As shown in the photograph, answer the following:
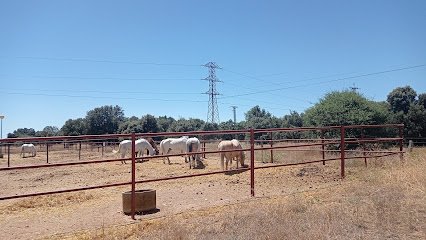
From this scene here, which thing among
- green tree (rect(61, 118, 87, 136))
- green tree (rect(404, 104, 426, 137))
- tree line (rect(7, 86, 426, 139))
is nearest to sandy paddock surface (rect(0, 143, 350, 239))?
tree line (rect(7, 86, 426, 139))

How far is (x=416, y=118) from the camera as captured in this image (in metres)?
47.9

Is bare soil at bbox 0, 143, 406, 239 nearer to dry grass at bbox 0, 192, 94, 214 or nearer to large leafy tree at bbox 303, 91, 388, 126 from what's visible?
dry grass at bbox 0, 192, 94, 214

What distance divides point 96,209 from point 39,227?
1.55 m

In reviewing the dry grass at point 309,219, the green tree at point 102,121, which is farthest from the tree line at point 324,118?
the dry grass at point 309,219

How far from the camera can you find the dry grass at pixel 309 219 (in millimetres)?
5469

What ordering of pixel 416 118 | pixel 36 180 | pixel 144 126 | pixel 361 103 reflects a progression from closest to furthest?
pixel 36 180 < pixel 361 103 < pixel 416 118 < pixel 144 126

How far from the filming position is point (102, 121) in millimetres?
90562

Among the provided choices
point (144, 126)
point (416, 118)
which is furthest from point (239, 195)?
point (144, 126)

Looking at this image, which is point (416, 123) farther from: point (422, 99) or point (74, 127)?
point (74, 127)

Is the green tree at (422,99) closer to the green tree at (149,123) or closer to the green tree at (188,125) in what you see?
the green tree at (188,125)

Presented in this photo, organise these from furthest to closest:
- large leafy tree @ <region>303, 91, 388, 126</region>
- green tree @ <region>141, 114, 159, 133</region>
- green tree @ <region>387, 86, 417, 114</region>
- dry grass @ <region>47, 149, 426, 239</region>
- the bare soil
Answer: green tree @ <region>141, 114, 159, 133</region> < green tree @ <region>387, 86, 417, 114</region> < large leafy tree @ <region>303, 91, 388, 126</region> < the bare soil < dry grass @ <region>47, 149, 426, 239</region>

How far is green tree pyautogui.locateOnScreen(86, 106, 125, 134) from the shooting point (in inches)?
3450

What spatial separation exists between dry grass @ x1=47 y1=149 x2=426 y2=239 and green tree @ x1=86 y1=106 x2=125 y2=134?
3237 inches

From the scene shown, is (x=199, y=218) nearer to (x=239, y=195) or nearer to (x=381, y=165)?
(x=239, y=195)
